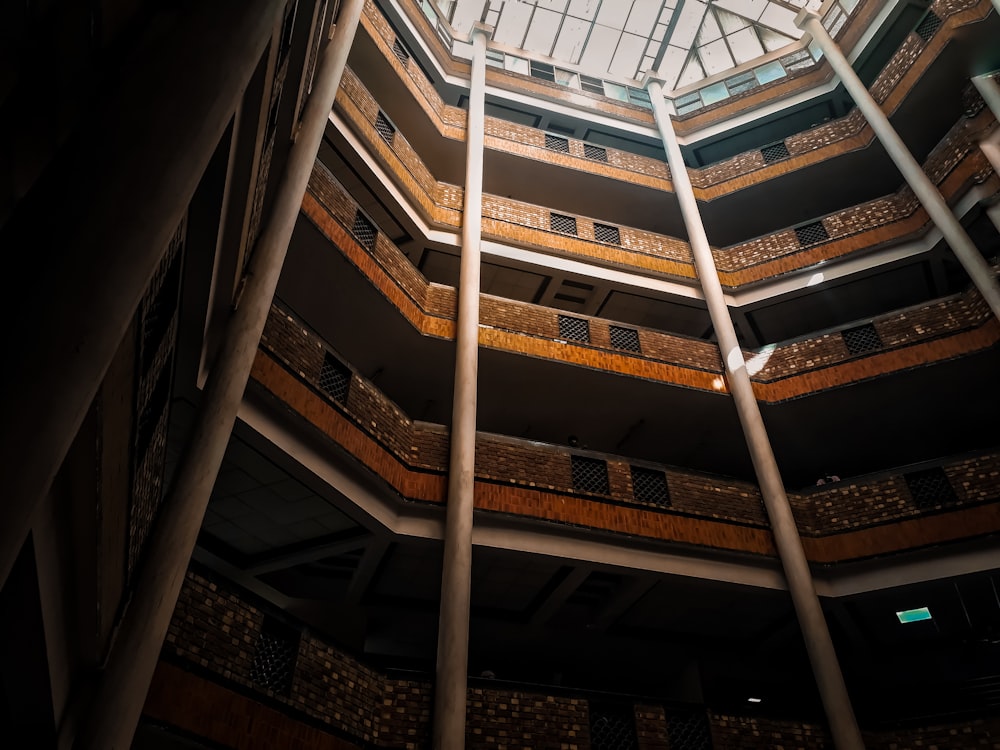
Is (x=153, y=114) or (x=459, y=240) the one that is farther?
(x=459, y=240)

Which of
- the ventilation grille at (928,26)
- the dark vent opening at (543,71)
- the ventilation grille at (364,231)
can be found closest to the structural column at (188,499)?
the ventilation grille at (364,231)

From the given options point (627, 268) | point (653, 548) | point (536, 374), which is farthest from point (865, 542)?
point (627, 268)

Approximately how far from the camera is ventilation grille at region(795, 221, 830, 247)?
13148mm

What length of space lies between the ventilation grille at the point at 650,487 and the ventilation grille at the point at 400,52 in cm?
930

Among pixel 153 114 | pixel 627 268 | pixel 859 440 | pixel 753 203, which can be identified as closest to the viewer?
pixel 153 114

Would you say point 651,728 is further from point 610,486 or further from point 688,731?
point 610,486

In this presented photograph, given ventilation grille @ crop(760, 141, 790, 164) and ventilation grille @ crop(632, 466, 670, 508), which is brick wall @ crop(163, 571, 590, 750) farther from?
ventilation grille @ crop(760, 141, 790, 164)

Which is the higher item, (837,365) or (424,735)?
(837,365)

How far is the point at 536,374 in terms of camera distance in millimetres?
11227

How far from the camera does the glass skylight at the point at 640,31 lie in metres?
18.4

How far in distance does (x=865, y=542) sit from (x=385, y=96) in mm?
11497

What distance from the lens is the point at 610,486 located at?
31.7ft

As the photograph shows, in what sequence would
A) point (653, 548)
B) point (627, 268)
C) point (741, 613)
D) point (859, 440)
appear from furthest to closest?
point (627, 268), point (859, 440), point (741, 613), point (653, 548)

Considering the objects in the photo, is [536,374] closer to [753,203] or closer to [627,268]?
[627,268]
